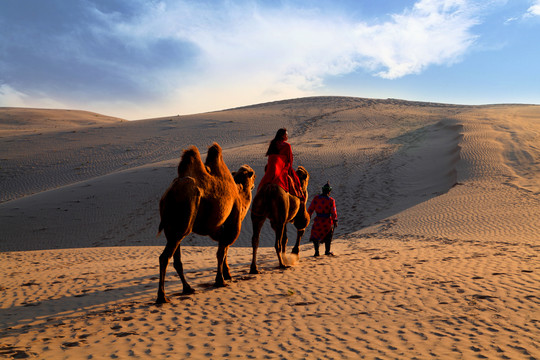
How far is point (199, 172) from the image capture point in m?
6.16

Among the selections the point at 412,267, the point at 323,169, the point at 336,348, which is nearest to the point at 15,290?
the point at 336,348

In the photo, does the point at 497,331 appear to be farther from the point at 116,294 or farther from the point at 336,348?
the point at 116,294

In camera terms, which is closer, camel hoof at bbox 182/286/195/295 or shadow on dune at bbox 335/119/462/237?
camel hoof at bbox 182/286/195/295

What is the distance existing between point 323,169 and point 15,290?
20.2 m

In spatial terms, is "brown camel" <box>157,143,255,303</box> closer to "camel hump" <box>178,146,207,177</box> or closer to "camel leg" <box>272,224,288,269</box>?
"camel hump" <box>178,146,207,177</box>

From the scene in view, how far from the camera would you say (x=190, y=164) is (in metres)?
6.15

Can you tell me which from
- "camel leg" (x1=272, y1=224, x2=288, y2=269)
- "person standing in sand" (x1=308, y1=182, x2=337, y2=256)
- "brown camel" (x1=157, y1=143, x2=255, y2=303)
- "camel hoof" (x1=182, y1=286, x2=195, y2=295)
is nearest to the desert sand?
"camel hoof" (x1=182, y1=286, x2=195, y2=295)

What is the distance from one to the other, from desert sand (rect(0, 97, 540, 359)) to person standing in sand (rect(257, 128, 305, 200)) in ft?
6.20

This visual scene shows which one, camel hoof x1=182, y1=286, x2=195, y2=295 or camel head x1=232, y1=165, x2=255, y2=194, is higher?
camel head x1=232, y1=165, x2=255, y2=194

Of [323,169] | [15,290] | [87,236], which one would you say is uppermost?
[323,169]

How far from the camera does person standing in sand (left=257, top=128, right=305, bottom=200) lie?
8.05 metres

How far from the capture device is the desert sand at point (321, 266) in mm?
4352

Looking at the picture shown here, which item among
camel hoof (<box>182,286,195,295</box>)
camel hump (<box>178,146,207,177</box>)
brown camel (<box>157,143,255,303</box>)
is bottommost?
camel hoof (<box>182,286,195,295</box>)

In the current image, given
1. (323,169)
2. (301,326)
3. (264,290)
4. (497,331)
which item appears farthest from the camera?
(323,169)
